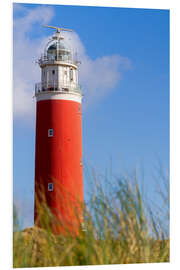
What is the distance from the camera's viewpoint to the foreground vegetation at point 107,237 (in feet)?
9.54

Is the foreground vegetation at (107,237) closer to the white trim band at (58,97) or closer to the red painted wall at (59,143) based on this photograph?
the red painted wall at (59,143)

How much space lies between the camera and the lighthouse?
338 inches

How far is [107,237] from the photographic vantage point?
2.93 metres

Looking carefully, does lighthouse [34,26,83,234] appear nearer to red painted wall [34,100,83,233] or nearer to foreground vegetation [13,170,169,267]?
red painted wall [34,100,83,233]

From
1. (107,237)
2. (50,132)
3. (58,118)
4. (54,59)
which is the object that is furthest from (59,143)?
(107,237)

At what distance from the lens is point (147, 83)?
249 inches

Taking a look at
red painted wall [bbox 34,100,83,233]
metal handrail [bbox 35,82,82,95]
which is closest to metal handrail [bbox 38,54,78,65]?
metal handrail [bbox 35,82,82,95]

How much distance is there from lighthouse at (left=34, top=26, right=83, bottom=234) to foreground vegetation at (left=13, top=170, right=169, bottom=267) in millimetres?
4658

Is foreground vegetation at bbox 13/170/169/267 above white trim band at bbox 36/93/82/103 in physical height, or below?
below

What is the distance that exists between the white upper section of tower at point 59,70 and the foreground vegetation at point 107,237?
679 centimetres

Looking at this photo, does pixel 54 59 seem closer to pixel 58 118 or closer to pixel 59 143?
pixel 58 118

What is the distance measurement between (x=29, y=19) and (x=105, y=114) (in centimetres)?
172

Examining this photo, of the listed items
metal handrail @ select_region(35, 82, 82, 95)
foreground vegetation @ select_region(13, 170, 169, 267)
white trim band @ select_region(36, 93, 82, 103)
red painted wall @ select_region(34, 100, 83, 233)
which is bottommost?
foreground vegetation @ select_region(13, 170, 169, 267)
